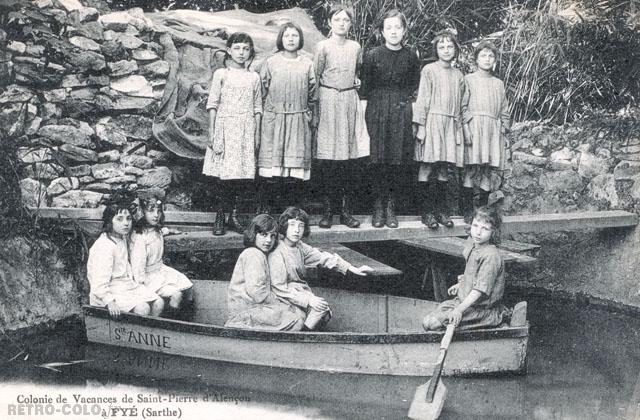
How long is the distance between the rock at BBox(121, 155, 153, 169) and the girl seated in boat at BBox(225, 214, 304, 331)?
2025 millimetres

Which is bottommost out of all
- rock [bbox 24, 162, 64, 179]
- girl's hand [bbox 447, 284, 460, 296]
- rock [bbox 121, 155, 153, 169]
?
girl's hand [bbox 447, 284, 460, 296]

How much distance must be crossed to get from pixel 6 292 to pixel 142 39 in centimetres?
261

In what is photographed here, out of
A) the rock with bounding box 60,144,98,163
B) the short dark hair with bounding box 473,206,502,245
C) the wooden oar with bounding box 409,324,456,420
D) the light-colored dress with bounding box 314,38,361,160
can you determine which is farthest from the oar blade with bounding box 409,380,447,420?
the rock with bounding box 60,144,98,163

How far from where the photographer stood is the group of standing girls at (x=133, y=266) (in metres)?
5.61

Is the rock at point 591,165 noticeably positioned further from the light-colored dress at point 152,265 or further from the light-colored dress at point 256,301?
the light-colored dress at point 152,265

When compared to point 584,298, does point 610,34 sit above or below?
above

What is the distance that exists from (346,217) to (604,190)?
3.15 metres

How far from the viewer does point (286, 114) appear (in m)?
6.01

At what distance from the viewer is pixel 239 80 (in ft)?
19.4

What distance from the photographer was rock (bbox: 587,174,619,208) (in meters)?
8.03

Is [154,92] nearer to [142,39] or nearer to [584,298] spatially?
[142,39]

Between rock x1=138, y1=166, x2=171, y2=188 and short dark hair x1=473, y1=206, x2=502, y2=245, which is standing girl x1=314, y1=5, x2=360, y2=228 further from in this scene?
rock x1=138, y1=166, x2=171, y2=188

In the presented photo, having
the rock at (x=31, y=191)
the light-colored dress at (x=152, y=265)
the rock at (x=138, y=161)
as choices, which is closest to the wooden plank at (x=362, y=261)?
the light-colored dress at (x=152, y=265)

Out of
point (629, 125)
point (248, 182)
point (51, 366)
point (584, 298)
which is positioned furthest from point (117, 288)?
point (629, 125)
